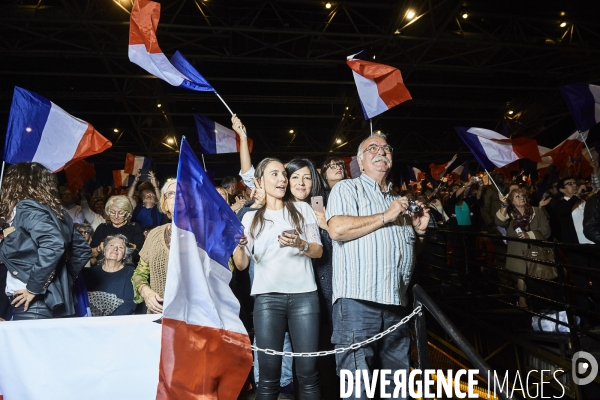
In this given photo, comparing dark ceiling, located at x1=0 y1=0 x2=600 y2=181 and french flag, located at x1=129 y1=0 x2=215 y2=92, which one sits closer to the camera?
french flag, located at x1=129 y1=0 x2=215 y2=92

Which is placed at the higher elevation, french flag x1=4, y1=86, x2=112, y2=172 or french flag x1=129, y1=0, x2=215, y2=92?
french flag x1=129, y1=0, x2=215, y2=92

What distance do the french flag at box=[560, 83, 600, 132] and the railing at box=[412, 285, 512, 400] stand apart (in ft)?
16.2

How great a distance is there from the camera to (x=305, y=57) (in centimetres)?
1095

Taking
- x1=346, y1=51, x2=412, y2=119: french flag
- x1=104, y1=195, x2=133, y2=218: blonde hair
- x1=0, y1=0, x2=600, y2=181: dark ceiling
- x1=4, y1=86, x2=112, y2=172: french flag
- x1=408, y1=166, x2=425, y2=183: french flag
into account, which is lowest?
x1=104, y1=195, x2=133, y2=218: blonde hair

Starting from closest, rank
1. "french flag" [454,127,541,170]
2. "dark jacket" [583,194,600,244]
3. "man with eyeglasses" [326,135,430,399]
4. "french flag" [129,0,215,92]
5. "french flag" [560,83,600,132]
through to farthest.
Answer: "man with eyeglasses" [326,135,430,399] < "french flag" [129,0,215,92] < "dark jacket" [583,194,600,244] < "french flag" [560,83,600,132] < "french flag" [454,127,541,170]

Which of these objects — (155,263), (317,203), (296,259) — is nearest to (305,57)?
(317,203)

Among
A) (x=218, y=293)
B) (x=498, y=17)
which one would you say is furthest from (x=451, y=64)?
(x=218, y=293)

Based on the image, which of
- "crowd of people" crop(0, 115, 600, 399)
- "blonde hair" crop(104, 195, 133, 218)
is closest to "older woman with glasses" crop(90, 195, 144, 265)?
"blonde hair" crop(104, 195, 133, 218)

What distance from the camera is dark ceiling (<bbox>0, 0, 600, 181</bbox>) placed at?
31.1 feet

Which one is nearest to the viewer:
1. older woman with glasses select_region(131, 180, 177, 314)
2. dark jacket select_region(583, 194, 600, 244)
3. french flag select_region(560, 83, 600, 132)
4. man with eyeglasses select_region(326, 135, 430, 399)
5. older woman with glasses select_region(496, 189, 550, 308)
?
man with eyeglasses select_region(326, 135, 430, 399)

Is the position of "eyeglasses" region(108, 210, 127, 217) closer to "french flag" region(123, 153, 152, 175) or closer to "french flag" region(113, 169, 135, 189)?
"french flag" region(123, 153, 152, 175)

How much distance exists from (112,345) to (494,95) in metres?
15.9

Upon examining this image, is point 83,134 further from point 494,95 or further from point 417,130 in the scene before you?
point 417,130

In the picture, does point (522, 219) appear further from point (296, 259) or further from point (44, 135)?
point (44, 135)
